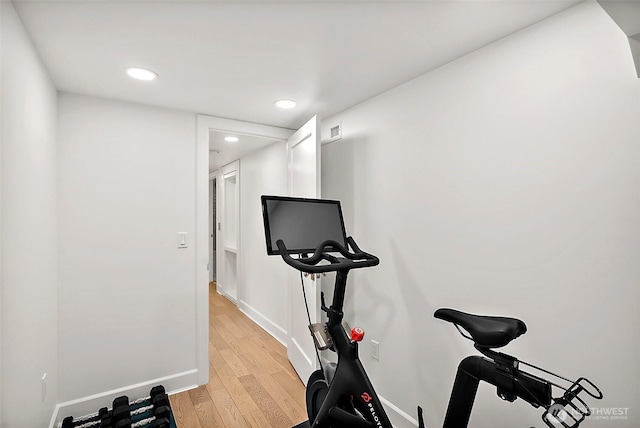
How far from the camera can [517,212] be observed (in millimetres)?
1450

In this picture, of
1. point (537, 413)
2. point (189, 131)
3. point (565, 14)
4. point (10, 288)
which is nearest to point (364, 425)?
point (537, 413)

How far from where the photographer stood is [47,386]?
6.14ft

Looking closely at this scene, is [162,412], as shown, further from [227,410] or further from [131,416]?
[227,410]

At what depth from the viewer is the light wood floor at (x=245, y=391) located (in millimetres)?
2180

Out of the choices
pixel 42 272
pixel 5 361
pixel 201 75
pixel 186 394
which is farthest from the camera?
pixel 186 394

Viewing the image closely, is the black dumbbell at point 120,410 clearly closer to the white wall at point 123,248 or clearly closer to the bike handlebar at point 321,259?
the white wall at point 123,248

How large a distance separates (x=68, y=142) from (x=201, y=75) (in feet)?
3.55

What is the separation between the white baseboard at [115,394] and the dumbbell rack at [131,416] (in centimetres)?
5

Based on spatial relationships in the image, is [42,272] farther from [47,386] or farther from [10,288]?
[47,386]

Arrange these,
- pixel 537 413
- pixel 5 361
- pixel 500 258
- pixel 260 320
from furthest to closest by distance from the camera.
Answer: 1. pixel 260 320
2. pixel 500 258
3. pixel 537 413
4. pixel 5 361

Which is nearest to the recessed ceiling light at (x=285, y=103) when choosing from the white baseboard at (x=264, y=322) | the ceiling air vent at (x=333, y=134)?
the ceiling air vent at (x=333, y=134)

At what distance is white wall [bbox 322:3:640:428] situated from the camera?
117 cm

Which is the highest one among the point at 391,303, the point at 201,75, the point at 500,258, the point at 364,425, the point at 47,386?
the point at 201,75

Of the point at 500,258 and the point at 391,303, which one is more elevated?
the point at 500,258
